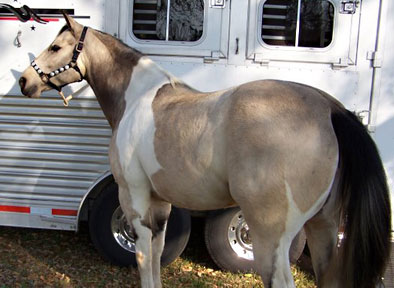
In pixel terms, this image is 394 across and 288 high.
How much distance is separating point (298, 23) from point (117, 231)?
2.48m

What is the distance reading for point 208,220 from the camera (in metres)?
3.70

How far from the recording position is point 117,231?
3.83m

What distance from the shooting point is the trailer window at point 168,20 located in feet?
11.4

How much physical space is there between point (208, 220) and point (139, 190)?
1.14 metres

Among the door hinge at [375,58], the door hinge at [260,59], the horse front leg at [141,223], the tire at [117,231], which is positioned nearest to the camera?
the horse front leg at [141,223]

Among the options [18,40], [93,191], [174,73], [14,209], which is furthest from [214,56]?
[14,209]

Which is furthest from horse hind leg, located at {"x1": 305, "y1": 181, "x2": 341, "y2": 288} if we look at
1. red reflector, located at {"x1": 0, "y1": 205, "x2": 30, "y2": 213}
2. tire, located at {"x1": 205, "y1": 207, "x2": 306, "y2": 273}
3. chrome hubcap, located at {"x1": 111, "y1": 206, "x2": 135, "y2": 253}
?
red reflector, located at {"x1": 0, "y1": 205, "x2": 30, "y2": 213}

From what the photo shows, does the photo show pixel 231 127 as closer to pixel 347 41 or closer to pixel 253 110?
pixel 253 110

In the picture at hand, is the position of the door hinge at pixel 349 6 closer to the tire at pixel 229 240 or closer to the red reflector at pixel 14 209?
the tire at pixel 229 240

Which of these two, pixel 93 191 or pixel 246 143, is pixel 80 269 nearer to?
pixel 93 191

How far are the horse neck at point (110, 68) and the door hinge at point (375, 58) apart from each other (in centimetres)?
187

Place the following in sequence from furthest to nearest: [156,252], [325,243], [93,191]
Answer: [93,191]
[156,252]
[325,243]

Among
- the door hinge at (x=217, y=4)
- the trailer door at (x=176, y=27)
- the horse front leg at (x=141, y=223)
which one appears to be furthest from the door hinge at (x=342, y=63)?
the horse front leg at (x=141, y=223)

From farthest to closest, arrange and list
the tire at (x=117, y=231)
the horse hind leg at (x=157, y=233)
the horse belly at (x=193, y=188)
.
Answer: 1. the tire at (x=117, y=231)
2. the horse hind leg at (x=157, y=233)
3. the horse belly at (x=193, y=188)
